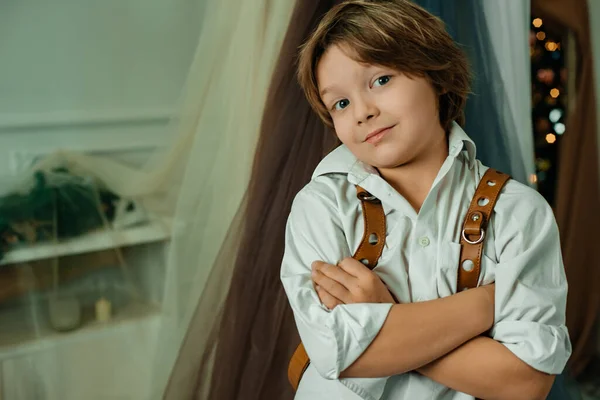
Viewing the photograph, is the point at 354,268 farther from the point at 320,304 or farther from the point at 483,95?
the point at 483,95

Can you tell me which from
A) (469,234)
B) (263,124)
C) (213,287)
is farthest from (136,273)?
(469,234)

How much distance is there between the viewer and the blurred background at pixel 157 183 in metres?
1.12

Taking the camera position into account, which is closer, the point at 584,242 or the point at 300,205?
the point at 300,205

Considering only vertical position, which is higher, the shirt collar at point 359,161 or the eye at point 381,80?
the eye at point 381,80

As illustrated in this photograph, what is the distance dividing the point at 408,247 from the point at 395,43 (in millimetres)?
A: 268

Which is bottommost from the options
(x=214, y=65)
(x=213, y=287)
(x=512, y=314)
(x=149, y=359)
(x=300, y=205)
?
(x=149, y=359)

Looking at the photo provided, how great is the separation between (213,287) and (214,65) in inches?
17.1

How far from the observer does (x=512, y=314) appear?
2.50 feet

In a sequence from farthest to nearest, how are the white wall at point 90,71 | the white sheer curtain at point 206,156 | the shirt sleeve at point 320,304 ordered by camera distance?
the white sheer curtain at point 206,156, the white wall at point 90,71, the shirt sleeve at point 320,304

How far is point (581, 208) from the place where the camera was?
1.60 m

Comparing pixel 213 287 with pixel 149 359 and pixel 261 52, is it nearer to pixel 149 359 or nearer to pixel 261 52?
pixel 149 359

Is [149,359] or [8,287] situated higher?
[8,287]

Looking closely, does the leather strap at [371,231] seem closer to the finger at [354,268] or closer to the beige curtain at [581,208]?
the finger at [354,268]

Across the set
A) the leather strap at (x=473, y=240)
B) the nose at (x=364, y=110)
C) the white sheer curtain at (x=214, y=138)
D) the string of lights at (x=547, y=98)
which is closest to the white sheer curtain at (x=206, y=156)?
the white sheer curtain at (x=214, y=138)
